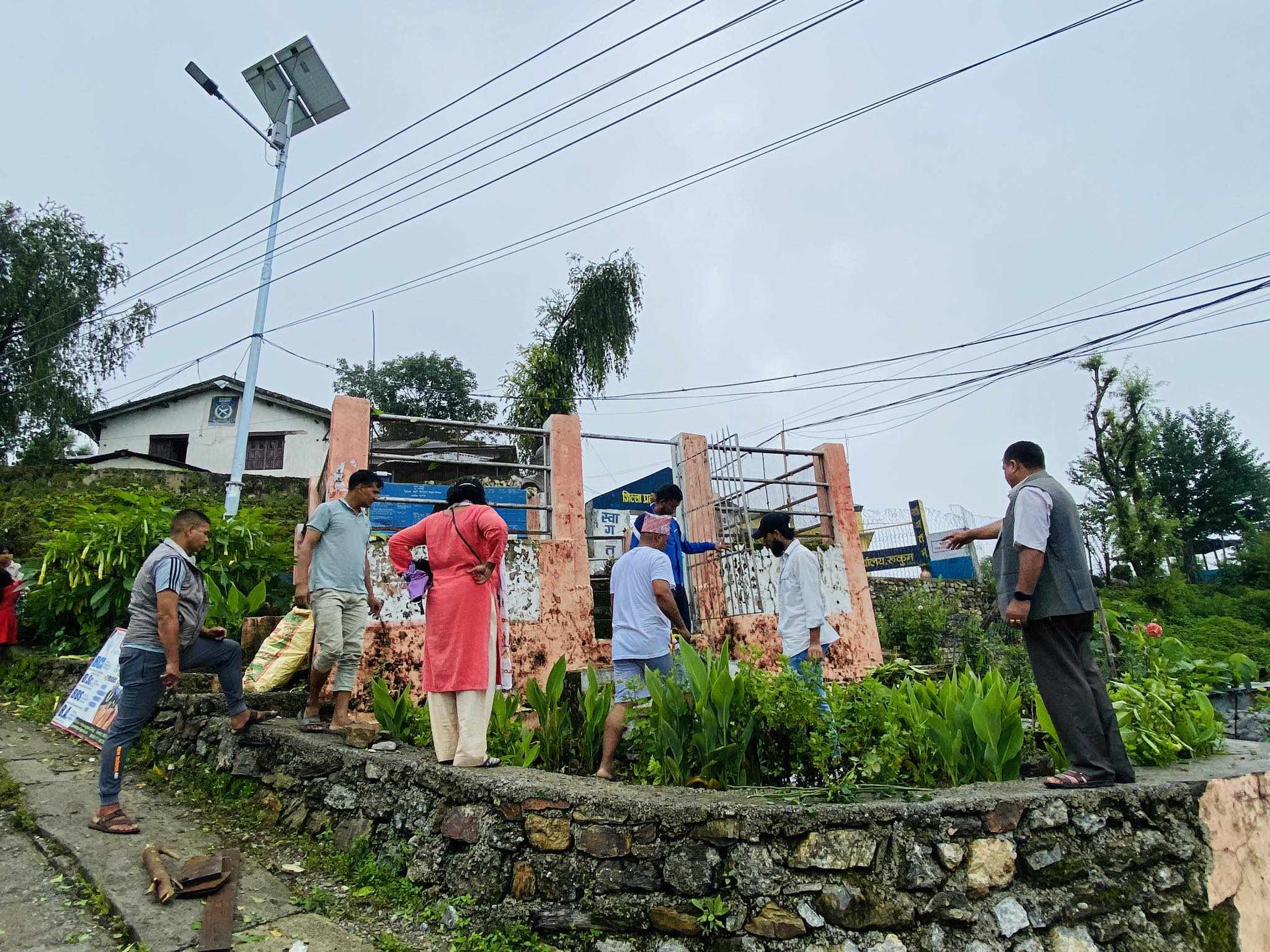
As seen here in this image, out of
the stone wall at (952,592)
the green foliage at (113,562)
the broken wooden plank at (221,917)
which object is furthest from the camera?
the stone wall at (952,592)

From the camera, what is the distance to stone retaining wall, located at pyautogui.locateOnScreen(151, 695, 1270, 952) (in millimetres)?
2766

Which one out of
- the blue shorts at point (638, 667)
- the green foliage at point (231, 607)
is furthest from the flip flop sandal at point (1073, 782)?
the green foliage at point (231, 607)

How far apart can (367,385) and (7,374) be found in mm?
9576

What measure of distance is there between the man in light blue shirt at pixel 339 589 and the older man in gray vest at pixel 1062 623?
368 centimetres

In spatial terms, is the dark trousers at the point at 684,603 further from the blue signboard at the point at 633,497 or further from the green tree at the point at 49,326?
the green tree at the point at 49,326

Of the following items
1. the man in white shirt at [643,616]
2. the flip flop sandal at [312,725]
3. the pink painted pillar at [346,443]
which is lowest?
the flip flop sandal at [312,725]

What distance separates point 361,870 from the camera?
3.44 m

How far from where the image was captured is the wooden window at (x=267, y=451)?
2341 centimetres

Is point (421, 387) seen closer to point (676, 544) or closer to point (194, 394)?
point (194, 394)

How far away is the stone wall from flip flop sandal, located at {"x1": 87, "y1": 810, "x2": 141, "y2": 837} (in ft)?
31.1

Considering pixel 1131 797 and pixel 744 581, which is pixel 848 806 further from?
pixel 744 581

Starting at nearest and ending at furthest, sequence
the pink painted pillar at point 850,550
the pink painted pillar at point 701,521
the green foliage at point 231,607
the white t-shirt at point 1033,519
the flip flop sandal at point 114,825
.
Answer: the white t-shirt at point 1033,519 < the flip flop sandal at point 114,825 < the green foliage at point 231,607 < the pink painted pillar at point 701,521 < the pink painted pillar at point 850,550

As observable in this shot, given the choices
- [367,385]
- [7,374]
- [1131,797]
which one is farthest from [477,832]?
[367,385]

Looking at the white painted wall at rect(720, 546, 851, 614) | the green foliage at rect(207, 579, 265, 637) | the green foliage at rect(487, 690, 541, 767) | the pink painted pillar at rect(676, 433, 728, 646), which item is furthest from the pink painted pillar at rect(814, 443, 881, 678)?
the green foliage at rect(207, 579, 265, 637)
